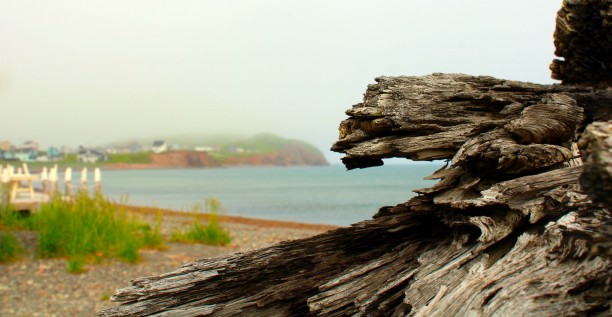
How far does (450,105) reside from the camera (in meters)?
3.43

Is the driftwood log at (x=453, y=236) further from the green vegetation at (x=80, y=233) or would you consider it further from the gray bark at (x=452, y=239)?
the green vegetation at (x=80, y=233)

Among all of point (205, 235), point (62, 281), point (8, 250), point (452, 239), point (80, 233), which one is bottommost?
point (62, 281)

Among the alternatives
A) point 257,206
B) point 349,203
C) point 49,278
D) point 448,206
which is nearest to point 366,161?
point 448,206

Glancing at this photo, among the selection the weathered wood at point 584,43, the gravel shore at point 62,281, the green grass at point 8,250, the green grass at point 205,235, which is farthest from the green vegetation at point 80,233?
the weathered wood at point 584,43

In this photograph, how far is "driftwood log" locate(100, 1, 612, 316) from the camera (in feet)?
7.88

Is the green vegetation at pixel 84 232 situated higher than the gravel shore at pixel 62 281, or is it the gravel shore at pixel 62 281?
the green vegetation at pixel 84 232

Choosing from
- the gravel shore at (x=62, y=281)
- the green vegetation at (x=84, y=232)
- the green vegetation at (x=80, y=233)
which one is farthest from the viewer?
the green vegetation at (x=84, y=232)

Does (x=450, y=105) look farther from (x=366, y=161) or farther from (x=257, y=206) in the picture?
(x=257, y=206)

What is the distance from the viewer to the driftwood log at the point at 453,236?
2400 mm

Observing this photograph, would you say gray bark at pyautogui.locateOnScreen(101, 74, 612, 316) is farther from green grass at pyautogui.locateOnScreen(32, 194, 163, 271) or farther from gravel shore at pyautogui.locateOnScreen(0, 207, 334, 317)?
green grass at pyautogui.locateOnScreen(32, 194, 163, 271)

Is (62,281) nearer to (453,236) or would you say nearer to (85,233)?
(85,233)

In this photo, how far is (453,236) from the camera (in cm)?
299

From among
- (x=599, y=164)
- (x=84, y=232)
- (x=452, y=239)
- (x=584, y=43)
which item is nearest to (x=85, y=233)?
(x=84, y=232)

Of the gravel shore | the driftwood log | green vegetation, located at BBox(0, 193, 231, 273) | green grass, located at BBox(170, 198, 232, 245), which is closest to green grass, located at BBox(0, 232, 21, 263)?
green vegetation, located at BBox(0, 193, 231, 273)
